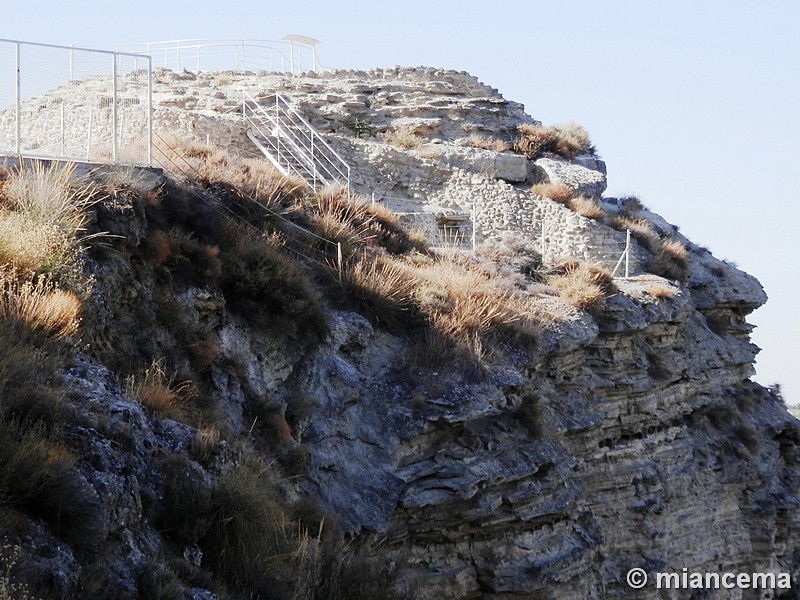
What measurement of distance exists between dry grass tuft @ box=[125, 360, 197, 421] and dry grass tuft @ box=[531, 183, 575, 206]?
1479 centimetres

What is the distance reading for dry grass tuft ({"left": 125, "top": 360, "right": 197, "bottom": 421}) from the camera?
8359 millimetres

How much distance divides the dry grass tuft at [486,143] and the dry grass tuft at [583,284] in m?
7.31

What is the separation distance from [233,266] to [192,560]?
18.4 ft

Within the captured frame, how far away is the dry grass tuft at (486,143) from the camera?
25062mm

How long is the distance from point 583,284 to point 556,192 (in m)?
6.35

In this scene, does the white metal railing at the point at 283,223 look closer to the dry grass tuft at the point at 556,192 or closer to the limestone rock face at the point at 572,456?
the limestone rock face at the point at 572,456

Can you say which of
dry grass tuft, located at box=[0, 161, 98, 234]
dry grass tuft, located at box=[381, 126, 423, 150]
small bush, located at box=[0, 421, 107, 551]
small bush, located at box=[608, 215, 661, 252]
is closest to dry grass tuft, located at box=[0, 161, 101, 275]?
dry grass tuft, located at box=[0, 161, 98, 234]

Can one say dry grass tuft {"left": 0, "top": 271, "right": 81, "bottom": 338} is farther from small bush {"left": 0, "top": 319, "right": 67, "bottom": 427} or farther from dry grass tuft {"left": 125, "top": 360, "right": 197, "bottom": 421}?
dry grass tuft {"left": 125, "top": 360, "right": 197, "bottom": 421}

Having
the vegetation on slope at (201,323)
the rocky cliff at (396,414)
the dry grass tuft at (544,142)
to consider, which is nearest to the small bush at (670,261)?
the rocky cliff at (396,414)

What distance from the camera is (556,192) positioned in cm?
2314

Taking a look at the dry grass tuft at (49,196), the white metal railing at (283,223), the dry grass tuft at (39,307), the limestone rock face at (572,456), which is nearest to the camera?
the dry grass tuft at (39,307)

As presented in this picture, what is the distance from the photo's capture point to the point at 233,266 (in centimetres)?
1189

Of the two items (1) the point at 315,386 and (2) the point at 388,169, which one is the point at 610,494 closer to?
(1) the point at 315,386

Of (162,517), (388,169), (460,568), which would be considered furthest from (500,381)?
(388,169)
